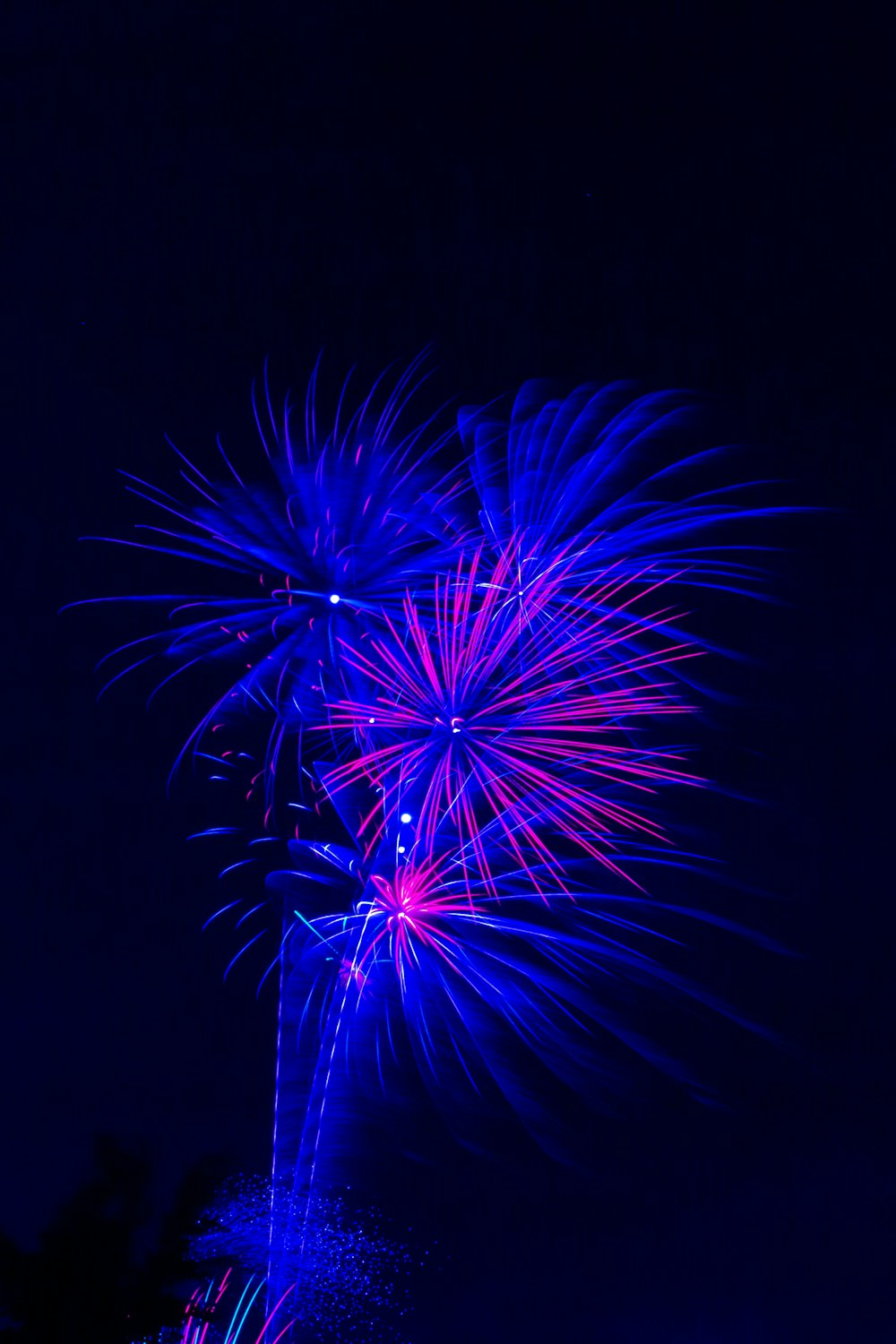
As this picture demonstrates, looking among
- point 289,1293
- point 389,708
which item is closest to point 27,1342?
point 289,1293

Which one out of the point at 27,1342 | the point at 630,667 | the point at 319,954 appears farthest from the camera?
the point at 319,954

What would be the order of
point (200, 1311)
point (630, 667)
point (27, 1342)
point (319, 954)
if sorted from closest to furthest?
1. point (27, 1342)
2. point (200, 1311)
3. point (630, 667)
4. point (319, 954)

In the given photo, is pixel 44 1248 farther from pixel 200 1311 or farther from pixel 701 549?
pixel 701 549

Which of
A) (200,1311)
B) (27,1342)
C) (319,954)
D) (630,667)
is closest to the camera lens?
(27,1342)

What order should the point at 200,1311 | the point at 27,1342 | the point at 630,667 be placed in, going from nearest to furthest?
the point at 27,1342 < the point at 200,1311 < the point at 630,667

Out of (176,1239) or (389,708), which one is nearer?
(176,1239)

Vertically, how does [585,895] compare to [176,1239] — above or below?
above

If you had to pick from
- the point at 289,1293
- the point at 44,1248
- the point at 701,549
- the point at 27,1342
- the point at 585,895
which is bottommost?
the point at 27,1342

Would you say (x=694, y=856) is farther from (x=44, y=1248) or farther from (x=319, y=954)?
(x=44, y=1248)

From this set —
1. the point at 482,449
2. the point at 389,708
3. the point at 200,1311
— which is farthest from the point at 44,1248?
the point at 482,449
